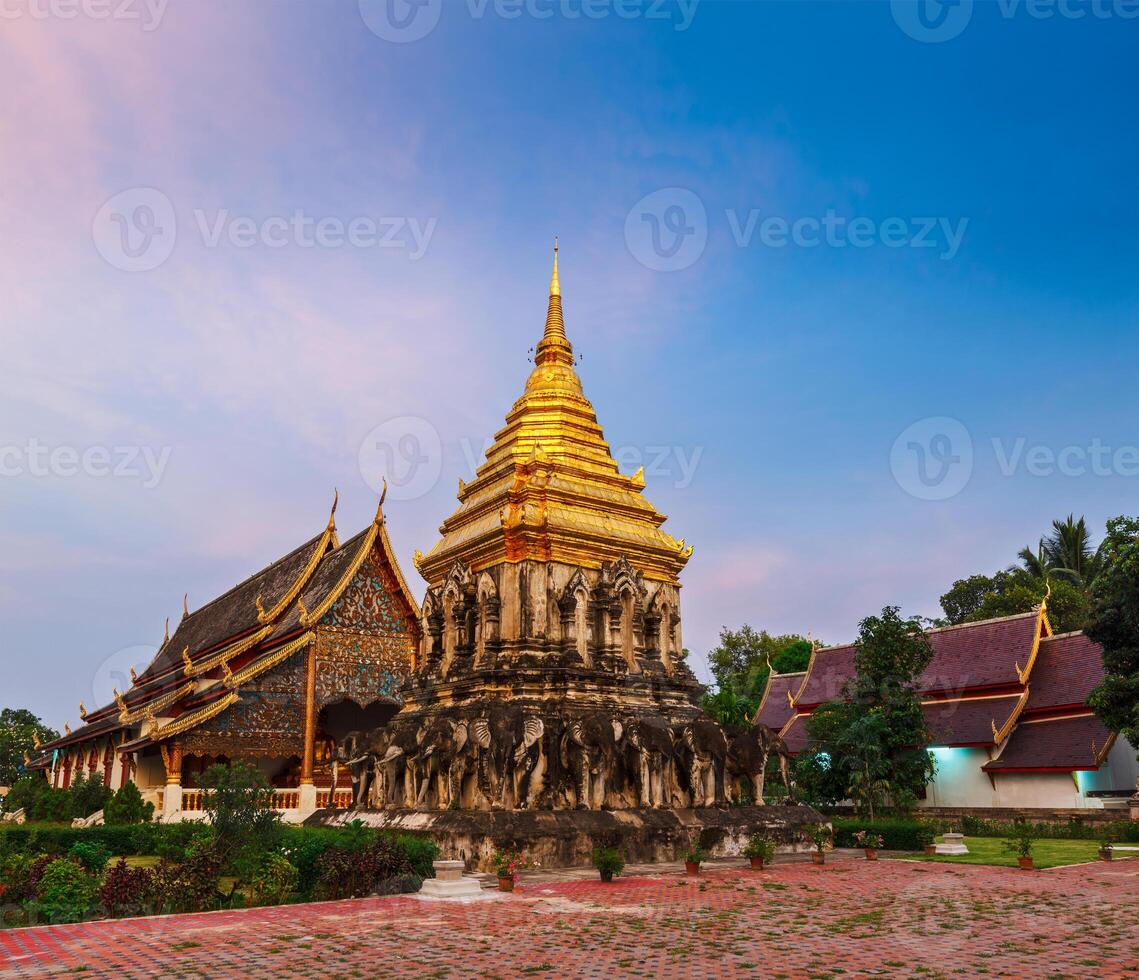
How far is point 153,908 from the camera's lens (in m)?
9.62

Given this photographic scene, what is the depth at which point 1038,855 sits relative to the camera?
1639cm

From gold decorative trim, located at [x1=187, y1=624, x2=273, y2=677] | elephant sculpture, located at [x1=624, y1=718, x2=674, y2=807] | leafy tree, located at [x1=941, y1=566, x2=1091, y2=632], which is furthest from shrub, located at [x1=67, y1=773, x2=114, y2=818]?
leafy tree, located at [x1=941, y1=566, x2=1091, y2=632]

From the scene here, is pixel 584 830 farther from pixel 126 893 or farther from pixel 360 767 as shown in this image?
pixel 126 893

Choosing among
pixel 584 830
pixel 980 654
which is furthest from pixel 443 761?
pixel 980 654

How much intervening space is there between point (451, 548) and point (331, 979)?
13098 millimetres

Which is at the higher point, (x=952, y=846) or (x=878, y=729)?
(x=878, y=729)

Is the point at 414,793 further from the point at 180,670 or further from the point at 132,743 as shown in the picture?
the point at 180,670

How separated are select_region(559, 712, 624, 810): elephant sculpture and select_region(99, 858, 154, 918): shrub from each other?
694 cm

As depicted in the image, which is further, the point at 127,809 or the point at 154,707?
the point at 154,707

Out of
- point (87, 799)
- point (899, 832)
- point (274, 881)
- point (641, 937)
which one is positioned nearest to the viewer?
point (641, 937)

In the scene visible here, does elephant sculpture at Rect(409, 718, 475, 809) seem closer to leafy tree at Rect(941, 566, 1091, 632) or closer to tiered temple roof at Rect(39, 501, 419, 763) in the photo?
tiered temple roof at Rect(39, 501, 419, 763)

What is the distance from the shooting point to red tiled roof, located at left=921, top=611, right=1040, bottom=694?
2491 centimetres

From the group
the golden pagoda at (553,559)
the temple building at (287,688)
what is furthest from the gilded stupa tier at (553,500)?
the temple building at (287,688)

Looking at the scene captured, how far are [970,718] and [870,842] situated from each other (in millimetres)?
9573
